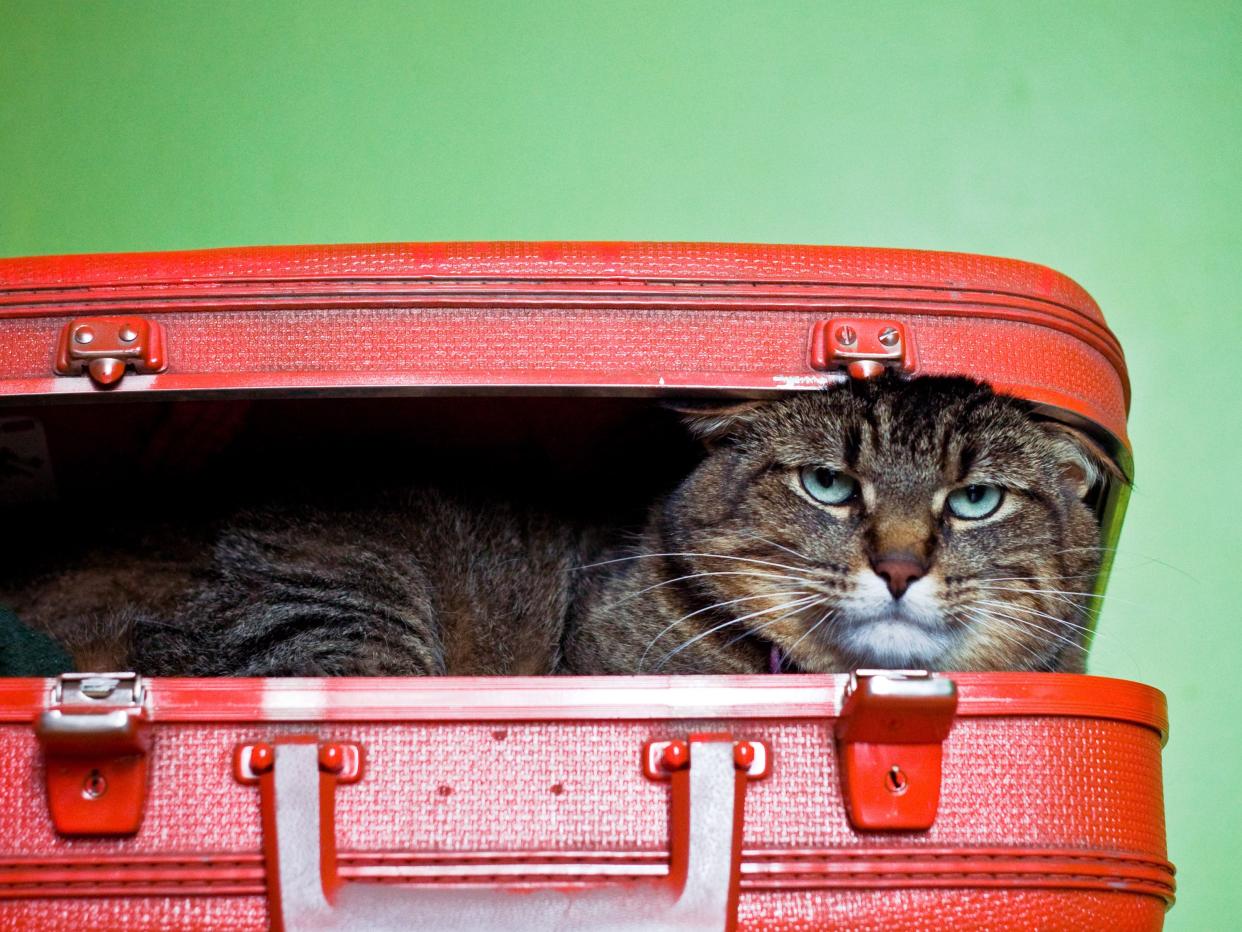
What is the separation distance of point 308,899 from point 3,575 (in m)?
0.70

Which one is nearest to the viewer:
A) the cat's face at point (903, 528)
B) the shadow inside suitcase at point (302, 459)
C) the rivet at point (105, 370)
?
the rivet at point (105, 370)

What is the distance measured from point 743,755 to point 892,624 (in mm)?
248

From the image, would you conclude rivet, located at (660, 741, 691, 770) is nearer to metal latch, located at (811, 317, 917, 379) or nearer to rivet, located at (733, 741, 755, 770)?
rivet, located at (733, 741, 755, 770)

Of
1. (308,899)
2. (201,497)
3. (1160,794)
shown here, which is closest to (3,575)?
(201,497)

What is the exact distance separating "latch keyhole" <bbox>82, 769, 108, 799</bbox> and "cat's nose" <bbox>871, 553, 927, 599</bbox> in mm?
645

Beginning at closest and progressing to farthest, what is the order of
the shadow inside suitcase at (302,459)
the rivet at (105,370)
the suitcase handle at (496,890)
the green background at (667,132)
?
the suitcase handle at (496,890)
the rivet at (105,370)
the shadow inside suitcase at (302,459)
the green background at (667,132)

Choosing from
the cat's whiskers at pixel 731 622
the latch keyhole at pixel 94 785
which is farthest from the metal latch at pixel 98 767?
the cat's whiskers at pixel 731 622

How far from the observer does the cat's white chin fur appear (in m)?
0.97

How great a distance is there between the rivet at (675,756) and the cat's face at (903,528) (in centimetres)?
25

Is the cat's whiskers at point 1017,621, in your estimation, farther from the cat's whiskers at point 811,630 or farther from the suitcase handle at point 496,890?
the suitcase handle at point 496,890

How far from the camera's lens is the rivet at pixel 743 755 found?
806 millimetres

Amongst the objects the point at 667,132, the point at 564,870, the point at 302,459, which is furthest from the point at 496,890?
the point at 667,132

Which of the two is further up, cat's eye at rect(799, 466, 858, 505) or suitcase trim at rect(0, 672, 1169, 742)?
cat's eye at rect(799, 466, 858, 505)

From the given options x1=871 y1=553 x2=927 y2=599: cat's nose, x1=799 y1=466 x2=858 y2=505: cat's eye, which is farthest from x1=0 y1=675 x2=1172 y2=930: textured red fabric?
x1=799 y1=466 x2=858 y2=505: cat's eye
